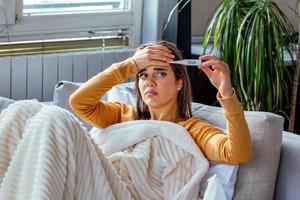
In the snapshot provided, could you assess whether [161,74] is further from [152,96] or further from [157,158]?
[157,158]

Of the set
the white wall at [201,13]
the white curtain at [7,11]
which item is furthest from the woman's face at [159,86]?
the white wall at [201,13]

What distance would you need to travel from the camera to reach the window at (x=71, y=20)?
300 centimetres

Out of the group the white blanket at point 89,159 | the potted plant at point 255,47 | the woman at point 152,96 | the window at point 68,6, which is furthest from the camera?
the window at point 68,6

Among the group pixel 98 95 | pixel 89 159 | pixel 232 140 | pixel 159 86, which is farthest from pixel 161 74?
pixel 89 159

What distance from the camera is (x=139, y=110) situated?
2.30 meters

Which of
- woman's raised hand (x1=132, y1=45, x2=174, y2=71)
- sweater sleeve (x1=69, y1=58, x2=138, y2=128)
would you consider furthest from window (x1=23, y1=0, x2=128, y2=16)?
woman's raised hand (x1=132, y1=45, x2=174, y2=71)

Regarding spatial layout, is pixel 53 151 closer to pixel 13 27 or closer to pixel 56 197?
pixel 56 197

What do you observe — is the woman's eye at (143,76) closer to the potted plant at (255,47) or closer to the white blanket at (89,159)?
the white blanket at (89,159)

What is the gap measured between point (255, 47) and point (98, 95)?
28.1 inches

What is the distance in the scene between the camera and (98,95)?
225 centimetres

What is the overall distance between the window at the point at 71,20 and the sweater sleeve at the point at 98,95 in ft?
2.89

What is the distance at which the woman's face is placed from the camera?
A: 2.21 metres

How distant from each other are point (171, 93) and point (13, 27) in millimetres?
1095

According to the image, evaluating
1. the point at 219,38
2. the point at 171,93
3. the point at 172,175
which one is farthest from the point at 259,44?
the point at 172,175
